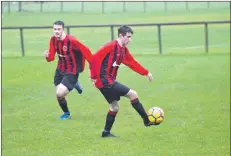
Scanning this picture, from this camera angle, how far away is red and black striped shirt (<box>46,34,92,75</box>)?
11.4 metres

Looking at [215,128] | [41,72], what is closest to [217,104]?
[215,128]

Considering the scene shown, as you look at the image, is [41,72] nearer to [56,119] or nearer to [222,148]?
[56,119]

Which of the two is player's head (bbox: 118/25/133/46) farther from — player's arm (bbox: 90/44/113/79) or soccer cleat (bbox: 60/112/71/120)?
soccer cleat (bbox: 60/112/71/120)

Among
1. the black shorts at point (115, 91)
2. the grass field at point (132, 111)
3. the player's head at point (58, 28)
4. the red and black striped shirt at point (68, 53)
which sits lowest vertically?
the grass field at point (132, 111)

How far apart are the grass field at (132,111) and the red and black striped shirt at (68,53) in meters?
0.95

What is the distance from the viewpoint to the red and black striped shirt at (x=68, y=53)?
1141 cm

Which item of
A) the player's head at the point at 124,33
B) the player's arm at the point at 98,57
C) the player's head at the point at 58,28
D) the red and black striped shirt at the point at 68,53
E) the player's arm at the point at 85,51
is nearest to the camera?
the player's head at the point at 124,33

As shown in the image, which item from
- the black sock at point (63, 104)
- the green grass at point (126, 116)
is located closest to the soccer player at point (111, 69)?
the green grass at point (126, 116)

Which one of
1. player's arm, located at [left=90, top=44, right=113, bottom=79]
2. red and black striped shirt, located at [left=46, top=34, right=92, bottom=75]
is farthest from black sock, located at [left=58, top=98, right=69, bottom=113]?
player's arm, located at [left=90, top=44, right=113, bottom=79]

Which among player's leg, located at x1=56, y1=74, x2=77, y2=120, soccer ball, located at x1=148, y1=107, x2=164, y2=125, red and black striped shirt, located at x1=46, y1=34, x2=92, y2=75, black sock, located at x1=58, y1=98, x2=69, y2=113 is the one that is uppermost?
red and black striped shirt, located at x1=46, y1=34, x2=92, y2=75

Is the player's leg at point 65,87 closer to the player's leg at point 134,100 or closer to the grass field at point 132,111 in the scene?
the grass field at point 132,111

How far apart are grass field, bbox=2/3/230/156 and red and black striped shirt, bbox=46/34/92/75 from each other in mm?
945

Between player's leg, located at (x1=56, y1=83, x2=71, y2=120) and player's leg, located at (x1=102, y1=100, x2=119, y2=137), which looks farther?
player's leg, located at (x1=56, y1=83, x2=71, y2=120)

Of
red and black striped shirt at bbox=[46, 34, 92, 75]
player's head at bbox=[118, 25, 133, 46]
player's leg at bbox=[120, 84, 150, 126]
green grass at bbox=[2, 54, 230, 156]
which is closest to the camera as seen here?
green grass at bbox=[2, 54, 230, 156]
